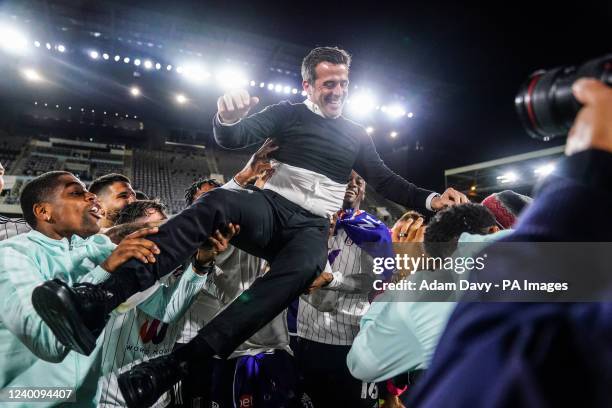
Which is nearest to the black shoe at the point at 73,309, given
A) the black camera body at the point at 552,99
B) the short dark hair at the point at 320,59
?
the black camera body at the point at 552,99

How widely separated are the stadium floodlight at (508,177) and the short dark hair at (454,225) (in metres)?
13.4

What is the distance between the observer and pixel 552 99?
2.49ft

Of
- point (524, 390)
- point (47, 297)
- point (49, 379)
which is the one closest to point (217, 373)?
point (49, 379)

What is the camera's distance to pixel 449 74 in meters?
7.86

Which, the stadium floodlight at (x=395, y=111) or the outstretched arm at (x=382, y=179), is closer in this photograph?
the outstretched arm at (x=382, y=179)

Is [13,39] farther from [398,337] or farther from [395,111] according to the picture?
[398,337]

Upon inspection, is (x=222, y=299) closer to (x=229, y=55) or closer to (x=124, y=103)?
(x=229, y=55)

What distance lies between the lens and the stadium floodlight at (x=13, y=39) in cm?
981

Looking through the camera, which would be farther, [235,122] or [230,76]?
[230,76]

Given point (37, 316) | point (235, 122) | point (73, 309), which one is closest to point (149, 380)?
point (73, 309)

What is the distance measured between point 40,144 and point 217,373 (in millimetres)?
20447

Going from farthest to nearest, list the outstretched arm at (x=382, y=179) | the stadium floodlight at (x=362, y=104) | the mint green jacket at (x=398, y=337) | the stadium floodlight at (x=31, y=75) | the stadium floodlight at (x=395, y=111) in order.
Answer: the stadium floodlight at (x=31, y=75) < the stadium floodlight at (x=395, y=111) < the stadium floodlight at (x=362, y=104) < the outstretched arm at (x=382, y=179) < the mint green jacket at (x=398, y=337)

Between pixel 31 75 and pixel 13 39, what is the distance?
→ 5.75 m

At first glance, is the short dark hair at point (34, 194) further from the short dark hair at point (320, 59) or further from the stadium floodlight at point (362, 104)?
the stadium floodlight at point (362, 104)
